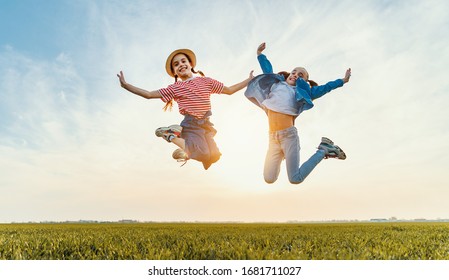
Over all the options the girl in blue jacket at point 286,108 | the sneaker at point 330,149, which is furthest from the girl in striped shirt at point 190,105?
the sneaker at point 330,149

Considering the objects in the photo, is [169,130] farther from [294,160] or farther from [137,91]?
[294,160]

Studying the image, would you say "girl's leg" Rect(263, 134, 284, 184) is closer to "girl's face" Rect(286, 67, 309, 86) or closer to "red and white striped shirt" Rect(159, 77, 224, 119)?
"girl's face" Rect(286, 67, 309, 86)

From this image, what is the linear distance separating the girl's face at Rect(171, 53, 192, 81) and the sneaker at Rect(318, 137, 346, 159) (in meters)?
2.41

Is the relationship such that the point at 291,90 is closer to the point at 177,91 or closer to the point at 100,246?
the point at 177,91

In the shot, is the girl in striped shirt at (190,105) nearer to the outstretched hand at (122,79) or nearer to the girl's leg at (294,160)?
the outstretched hand at (122,79)

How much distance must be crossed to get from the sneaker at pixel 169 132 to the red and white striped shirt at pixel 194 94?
1.03 ft

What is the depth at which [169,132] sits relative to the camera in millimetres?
6164

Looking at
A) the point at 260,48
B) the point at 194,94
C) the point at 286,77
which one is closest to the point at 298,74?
the point at 286,77

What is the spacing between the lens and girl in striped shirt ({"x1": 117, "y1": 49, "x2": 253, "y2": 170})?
616 cm
